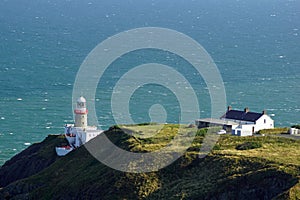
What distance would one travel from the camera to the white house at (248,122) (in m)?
80.8

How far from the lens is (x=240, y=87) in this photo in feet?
499

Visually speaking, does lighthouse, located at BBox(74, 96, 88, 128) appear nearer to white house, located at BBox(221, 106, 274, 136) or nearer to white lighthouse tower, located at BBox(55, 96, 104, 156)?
white lighthouse tower, located at BBox(55, 96, 104, 156)

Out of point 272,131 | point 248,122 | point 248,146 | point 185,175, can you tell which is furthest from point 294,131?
point 185,175

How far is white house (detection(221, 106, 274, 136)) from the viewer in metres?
80.8

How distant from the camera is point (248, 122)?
8575 centimetres

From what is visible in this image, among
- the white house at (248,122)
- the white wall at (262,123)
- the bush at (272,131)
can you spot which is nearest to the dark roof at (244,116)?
the white house at (248,122)

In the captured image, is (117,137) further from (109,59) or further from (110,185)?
(109,59)

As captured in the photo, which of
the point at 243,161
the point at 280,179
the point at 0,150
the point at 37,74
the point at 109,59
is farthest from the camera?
the point at 109,59

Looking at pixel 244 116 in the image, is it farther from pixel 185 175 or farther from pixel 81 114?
pixel 185 175

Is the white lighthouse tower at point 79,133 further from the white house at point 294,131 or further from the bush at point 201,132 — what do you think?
the white house at point 294,131

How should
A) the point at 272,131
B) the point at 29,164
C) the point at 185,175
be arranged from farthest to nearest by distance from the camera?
the point at 29,164 < the point at 272,131 < the point at 185,175

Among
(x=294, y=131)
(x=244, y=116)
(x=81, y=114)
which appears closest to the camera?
(x=294, y=131)

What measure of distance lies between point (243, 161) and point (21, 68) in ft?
364

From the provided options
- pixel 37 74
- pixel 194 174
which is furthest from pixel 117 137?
pixel 37 74
